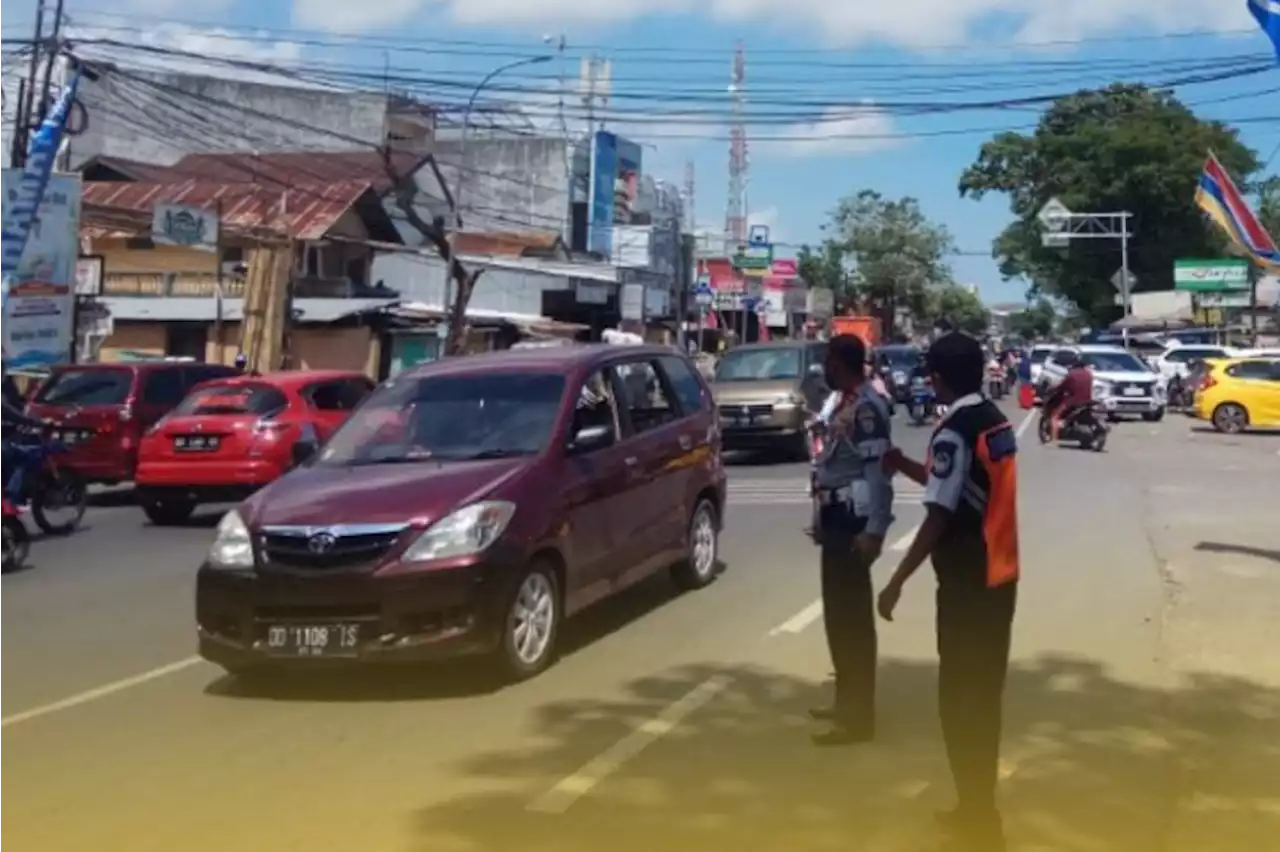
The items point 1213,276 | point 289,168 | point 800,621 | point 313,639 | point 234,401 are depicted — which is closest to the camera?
point 313,639

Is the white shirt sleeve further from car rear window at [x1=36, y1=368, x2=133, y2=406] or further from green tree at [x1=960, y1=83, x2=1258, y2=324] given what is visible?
green tree at [x1=960, y1=83, x2=1258, y2=324]

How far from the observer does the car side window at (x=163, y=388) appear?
62.6ft

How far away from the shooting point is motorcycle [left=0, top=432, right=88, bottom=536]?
15188 millimetres

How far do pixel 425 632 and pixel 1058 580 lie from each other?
576cm

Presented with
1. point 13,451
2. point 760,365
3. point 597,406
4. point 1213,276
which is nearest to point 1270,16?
point 597,406

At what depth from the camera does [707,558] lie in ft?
38.2

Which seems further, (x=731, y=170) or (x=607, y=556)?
(x=731, y=170)

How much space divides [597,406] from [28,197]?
14.3 metres

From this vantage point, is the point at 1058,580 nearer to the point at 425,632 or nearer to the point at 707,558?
the point at 707,558

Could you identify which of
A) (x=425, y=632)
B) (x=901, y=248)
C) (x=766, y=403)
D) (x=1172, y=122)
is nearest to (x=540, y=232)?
(x=1172, y=122)

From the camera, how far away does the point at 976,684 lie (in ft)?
17.7

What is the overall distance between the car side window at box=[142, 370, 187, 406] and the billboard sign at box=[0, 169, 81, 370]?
122 inches

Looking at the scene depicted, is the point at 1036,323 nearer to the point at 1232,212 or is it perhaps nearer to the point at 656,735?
the point at 1232,212

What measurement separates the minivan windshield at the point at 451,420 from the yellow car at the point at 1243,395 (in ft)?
83.3
